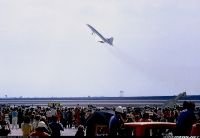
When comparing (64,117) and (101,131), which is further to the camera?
(64,117)

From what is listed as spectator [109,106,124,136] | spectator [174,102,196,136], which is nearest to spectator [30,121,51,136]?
spectator [109,106,124,136]

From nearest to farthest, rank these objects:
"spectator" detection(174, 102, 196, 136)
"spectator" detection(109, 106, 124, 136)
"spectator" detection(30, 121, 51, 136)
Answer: "spectator" detection(30, 121, 51, 136) → "spectator" detection(174, 102, 196, 136) → "spectator" detection(109, 106, 124, 136)

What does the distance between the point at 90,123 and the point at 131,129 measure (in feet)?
14.9

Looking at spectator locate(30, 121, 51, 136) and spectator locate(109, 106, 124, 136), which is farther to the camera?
spectator locate(109, 106, 124, 136)

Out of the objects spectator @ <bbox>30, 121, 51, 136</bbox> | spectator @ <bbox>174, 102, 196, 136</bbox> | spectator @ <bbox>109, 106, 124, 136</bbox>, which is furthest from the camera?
spectator @ <bbox>109, 106, 124, 136</bbox>

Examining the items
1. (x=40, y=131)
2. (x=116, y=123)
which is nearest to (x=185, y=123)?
(x=116, y=123)

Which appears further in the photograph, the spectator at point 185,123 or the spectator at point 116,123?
the spectator at point 116,123

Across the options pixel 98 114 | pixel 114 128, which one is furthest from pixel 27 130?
pixel 114 128

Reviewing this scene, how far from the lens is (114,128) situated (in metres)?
13.3

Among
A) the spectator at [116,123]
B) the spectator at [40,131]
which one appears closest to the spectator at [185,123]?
the spectator at [116,123]

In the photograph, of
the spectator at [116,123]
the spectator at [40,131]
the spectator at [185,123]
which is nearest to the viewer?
the spectator at [40,131]

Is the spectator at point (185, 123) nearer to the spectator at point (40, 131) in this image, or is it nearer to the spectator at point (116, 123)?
the spectator at point (116, 123)

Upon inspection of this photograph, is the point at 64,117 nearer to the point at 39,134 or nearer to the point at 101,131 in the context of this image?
the point at 101,131

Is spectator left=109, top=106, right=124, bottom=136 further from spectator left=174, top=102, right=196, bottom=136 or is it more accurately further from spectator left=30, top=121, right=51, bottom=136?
spectator left=30, top=121, right=51, bottom=136
